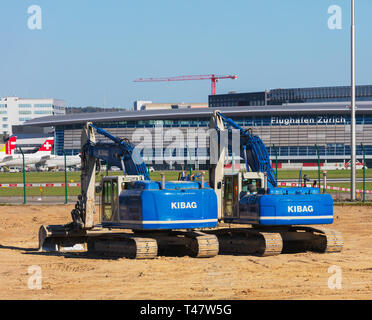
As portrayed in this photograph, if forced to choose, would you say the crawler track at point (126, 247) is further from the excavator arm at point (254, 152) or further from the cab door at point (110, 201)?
the excavator arm at point (254, 152)

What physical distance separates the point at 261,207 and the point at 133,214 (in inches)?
154

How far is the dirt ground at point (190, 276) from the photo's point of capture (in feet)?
51.8

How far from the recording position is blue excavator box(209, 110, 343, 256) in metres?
21.4

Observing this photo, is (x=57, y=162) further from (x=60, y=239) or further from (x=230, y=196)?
(x=230, y=196)

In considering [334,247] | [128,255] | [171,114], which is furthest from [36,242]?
[171,114]

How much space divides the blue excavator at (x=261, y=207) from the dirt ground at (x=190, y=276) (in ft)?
2.28

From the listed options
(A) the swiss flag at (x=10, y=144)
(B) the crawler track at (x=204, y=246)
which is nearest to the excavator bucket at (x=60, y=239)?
(B) the crawler track at (x=204, y=246)

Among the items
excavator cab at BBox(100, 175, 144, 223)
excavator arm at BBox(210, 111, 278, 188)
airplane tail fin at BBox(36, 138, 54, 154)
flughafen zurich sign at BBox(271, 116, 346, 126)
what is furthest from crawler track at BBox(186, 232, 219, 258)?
flughafen zurich sign at BBox(271, 116, 346, 126)

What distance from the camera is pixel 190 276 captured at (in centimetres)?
1841

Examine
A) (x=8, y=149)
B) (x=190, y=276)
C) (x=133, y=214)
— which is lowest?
(x=190, y=276)

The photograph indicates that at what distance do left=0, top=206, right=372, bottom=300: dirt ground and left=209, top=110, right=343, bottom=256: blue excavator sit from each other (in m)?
0.69

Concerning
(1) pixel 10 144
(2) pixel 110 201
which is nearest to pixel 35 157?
(1) pixel 10 144

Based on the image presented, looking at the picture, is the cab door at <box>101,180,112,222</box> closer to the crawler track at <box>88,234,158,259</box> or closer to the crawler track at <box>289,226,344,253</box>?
the crawler track at <box>88,234,158,259</box>
